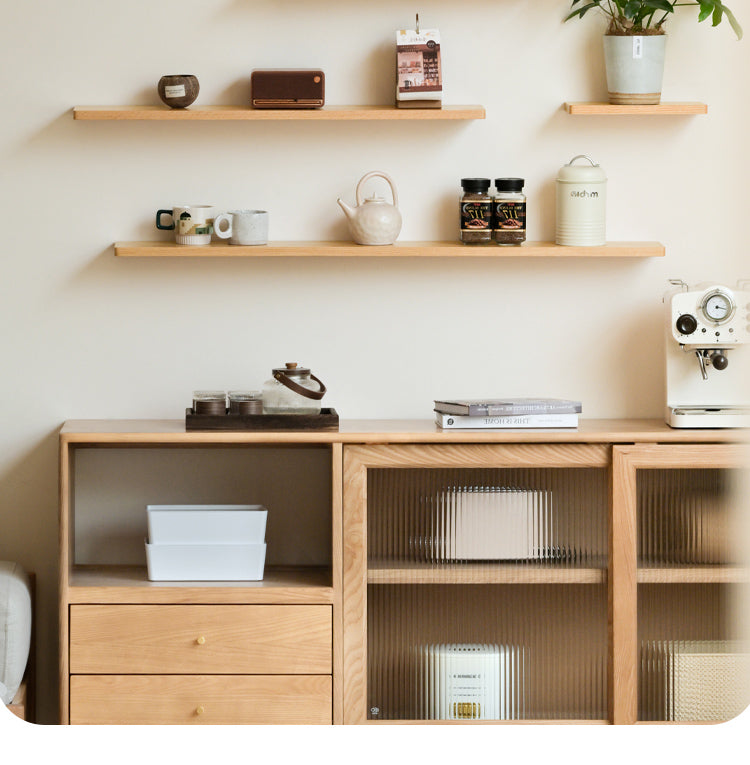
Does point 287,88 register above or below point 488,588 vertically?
above

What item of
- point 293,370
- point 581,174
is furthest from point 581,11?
point 293,370

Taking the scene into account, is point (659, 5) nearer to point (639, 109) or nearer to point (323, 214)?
point (639, 109)

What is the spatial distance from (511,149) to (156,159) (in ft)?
2.99

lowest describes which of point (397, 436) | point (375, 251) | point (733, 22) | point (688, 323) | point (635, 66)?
point (397, 436)

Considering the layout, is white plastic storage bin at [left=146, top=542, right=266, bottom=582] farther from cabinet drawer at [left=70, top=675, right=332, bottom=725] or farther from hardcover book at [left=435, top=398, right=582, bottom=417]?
hardcover book at [left=435, top=398, right=582, bottom=417]

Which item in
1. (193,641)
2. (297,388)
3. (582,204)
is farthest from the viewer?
(582,204)

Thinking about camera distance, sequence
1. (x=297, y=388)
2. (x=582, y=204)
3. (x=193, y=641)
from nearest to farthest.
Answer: (x=193, y=641) < (x=297, y=388) < (x=582, y=204)

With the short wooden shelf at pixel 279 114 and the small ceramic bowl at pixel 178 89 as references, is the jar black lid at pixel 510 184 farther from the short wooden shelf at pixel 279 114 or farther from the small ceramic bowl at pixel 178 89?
the small ceramic bowl at pixel 178 89

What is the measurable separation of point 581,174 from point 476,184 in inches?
10.4

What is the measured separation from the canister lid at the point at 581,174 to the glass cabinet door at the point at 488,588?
0.68 meters

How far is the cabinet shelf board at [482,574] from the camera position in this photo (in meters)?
2.70

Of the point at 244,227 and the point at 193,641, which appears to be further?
the point at 244,227

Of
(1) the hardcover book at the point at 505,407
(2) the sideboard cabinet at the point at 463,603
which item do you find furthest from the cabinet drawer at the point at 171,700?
(1) the hardcover book at the point at 505,407

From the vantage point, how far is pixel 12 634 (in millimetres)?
2672
